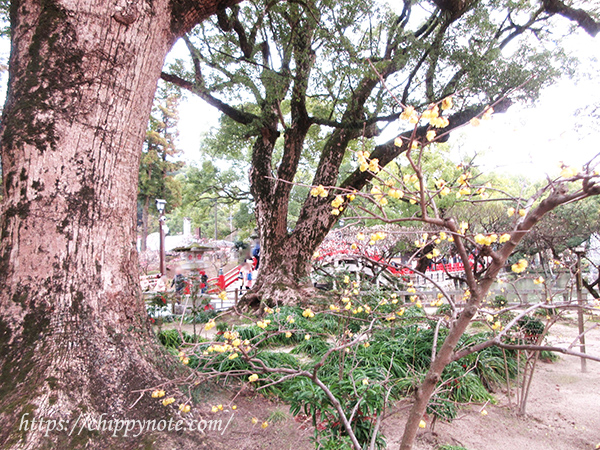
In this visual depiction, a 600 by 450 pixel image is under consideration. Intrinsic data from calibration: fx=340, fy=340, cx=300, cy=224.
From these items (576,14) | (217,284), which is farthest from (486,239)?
(576,14)

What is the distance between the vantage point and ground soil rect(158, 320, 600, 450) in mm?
2723

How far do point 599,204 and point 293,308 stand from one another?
16849 mm

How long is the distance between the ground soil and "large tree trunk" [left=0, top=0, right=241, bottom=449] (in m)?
0.83

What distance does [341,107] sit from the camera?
831 centimetres

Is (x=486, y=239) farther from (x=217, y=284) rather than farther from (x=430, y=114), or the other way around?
(x=217, y=284)

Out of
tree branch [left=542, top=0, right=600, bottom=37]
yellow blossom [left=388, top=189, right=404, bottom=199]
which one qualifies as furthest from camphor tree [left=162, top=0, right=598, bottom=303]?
yellow blossom [left=388, top=189, right=404, bottom=199]

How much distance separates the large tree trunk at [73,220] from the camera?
2.12 meters

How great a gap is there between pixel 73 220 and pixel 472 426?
3.79 m

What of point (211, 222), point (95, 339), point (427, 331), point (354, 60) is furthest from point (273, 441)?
point (211, 222)

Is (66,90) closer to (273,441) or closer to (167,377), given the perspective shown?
(167,377)

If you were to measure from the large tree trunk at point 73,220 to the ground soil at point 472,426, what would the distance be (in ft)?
2.71

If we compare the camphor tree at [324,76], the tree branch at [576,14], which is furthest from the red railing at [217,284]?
the tree branch at [576,14]

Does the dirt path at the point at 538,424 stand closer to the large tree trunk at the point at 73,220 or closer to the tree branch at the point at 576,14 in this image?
the large tree trunk at the point at 73,220

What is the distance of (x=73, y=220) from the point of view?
236cm
